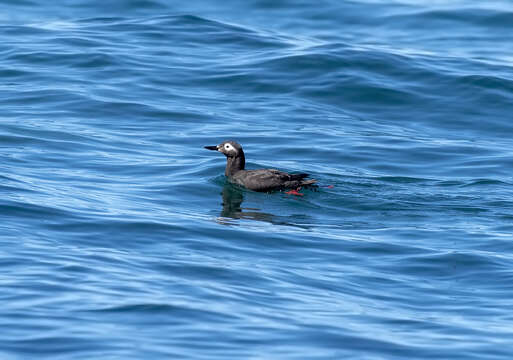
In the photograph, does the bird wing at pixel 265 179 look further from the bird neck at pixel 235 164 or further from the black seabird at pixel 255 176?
the bird neck at pixel 235 164

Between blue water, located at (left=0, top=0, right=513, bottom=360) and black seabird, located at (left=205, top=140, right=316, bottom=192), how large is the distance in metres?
0.22

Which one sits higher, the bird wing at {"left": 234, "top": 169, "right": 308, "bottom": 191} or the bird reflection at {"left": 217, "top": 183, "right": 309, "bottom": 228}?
the bird wing at {"left": 234, "top": 169, "right": 308, "bottom": 191}

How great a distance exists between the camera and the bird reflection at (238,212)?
15016mm

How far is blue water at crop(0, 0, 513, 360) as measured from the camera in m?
9.91

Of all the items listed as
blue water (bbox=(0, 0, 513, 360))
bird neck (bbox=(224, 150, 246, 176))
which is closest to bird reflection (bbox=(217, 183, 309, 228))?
blue water (bbox=(0, 0, 513, 360))

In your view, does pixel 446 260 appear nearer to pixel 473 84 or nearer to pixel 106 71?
pixel 473 84

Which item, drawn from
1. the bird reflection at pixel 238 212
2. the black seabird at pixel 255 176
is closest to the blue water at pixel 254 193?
the bird reflection at pixel 238 212

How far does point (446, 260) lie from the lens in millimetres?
12820

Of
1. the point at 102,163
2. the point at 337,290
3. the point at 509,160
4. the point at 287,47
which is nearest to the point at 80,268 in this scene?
the point at 337,290

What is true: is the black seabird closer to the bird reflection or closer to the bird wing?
the bird wing

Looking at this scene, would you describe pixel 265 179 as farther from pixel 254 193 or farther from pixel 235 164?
pixel 235 164

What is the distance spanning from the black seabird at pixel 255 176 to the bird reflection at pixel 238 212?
0.23 m

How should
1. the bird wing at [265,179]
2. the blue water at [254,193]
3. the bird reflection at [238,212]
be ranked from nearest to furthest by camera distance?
the blue water at [254,193] < the bird reflection at [238,212] < the bird wing at [265,179]

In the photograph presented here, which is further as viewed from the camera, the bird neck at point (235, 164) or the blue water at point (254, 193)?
the bird neck at point (235, 164)
